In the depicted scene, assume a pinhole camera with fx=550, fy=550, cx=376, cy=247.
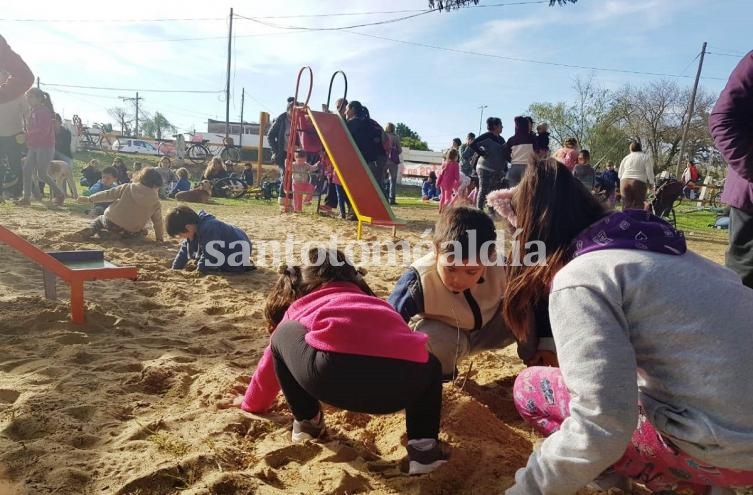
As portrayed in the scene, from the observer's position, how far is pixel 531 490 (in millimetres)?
1215

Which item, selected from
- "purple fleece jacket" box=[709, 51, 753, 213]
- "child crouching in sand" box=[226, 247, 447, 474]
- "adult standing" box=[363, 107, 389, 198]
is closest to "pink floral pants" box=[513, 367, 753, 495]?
"child crouching in sand" box=[226, 247, 447, 474]

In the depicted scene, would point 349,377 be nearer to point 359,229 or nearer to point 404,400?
point 404,400

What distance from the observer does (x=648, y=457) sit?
145cm

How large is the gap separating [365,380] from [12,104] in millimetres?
7372

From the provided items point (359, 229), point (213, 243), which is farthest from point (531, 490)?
point (359, 229)

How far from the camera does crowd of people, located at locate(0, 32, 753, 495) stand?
1146mm

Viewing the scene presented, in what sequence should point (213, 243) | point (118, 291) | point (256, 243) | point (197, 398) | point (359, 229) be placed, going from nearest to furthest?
point (197, 398)
point (118, 291)
point (213, 243)
point (256, 243)
point (359, 229)

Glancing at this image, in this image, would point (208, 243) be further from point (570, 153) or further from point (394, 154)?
point (394, 154)

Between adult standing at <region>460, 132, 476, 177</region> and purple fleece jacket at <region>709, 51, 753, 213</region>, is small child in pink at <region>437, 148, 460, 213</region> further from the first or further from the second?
purple fleece jacket at <region>709, 51, 753, 213</region>

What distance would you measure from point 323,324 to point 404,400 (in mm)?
337

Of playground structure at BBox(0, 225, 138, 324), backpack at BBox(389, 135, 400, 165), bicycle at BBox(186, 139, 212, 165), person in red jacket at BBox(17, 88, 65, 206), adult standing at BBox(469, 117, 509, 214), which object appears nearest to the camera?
playground structure at BBox(0, 225, 138, 324)

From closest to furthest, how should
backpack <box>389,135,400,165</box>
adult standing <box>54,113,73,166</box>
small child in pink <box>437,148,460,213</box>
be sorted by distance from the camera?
adult standing <box>54,113,73,166</box>, small child in pink <box>437,148,460,213</box>, backpack <box>389,135,400,165</box>

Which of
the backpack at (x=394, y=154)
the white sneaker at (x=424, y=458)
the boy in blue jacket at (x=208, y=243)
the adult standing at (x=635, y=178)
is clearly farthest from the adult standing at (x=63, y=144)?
the white sneaker at (x=424, y=458)

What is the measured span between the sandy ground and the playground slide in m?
3.34
